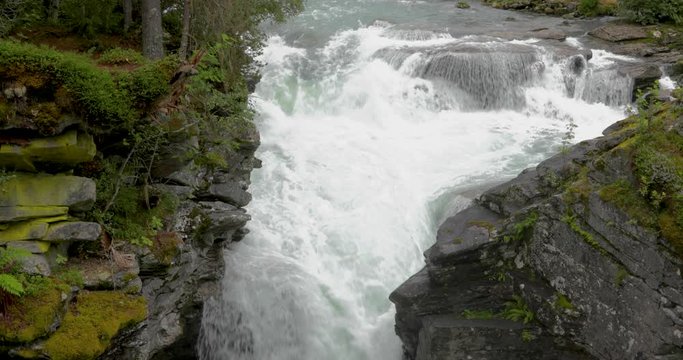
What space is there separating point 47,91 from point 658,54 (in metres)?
23.6

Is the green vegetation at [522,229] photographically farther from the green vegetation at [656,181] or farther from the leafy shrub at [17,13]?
the leafy shrub at [17,13]

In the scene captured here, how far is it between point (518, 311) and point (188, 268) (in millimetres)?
5981

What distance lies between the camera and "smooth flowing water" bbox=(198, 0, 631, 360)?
11523 millimetres

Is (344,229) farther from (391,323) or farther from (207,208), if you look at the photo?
(207,208)

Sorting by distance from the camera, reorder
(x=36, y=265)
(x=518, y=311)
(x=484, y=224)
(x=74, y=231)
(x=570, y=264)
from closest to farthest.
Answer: (x=36, y=265)
(x=74, y=231)
(x=570, y=264)
(x=518, y=311)
(x=484, y=224)

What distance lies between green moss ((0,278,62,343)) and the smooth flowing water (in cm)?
440

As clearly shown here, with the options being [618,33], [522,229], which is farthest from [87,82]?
[618,33]

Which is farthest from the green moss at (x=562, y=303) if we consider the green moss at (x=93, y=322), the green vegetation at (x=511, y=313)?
the green moss at (x=93, y=322)

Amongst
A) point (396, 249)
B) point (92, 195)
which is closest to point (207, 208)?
point (92, 195)

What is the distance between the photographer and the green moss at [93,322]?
22.5 feet

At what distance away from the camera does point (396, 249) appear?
43.3ft

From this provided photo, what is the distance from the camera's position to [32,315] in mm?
6703

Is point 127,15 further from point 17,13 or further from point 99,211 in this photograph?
point 99,211

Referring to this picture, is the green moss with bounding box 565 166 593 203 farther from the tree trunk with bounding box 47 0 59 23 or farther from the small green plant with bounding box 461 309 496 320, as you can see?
the tree trunk with bounding box 47 0 59 23
